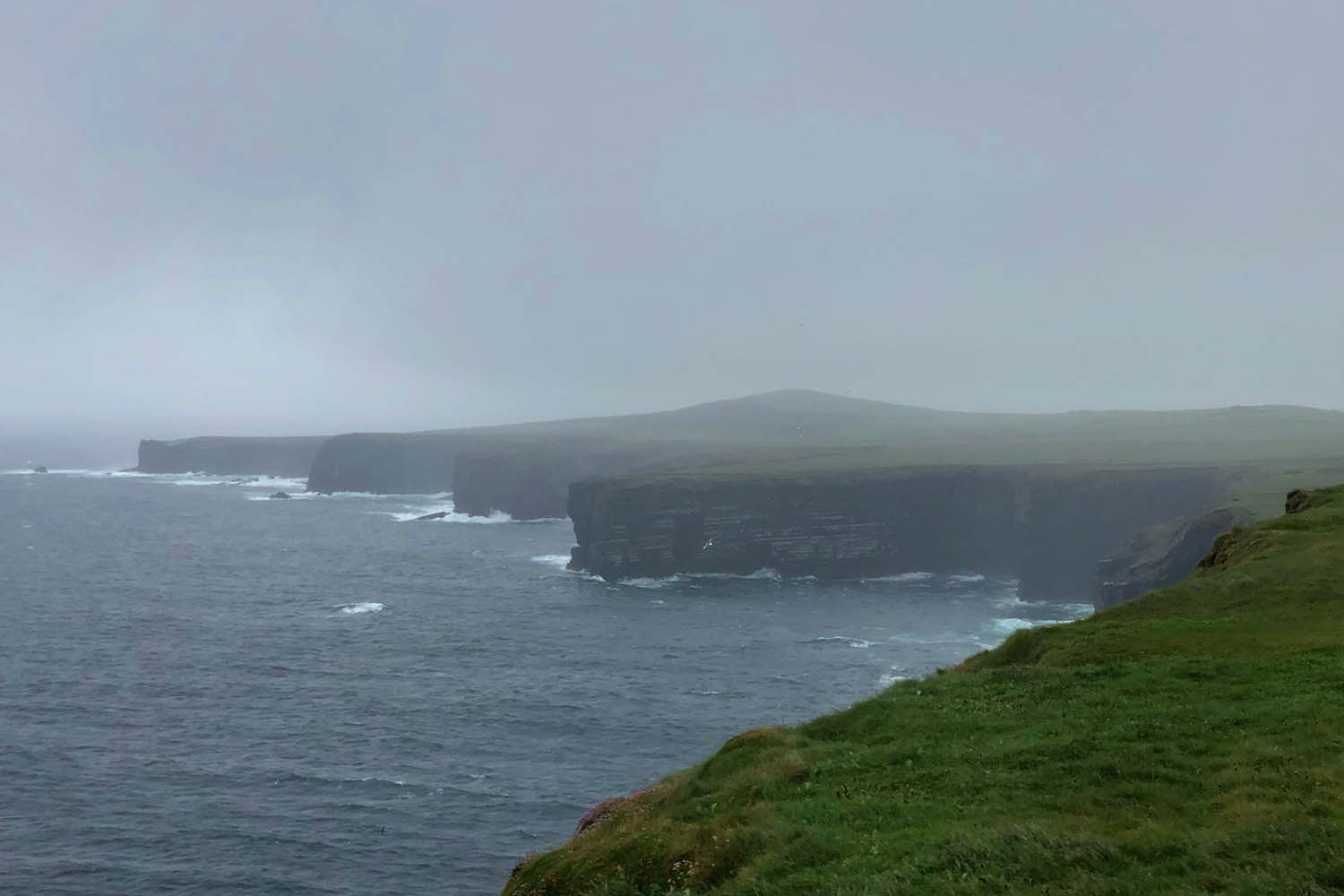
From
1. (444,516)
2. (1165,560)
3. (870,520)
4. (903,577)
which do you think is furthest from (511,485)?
(1165,560)

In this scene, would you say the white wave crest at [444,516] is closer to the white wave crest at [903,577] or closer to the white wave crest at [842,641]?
the white wave crest at [903,577]

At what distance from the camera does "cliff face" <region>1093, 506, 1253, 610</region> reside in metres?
82.9

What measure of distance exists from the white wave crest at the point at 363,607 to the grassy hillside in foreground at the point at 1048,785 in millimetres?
70664

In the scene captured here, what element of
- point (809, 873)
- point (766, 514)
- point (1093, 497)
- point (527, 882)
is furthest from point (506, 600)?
point (809, 873)

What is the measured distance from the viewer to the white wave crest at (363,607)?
91.6 metres

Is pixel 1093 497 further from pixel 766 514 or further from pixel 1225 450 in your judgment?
pixel 1225 450

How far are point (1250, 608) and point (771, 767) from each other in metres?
17.0

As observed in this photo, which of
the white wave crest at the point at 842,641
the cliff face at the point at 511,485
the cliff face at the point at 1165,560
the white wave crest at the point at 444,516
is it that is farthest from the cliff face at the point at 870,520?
the cliff face at the point at 511,485

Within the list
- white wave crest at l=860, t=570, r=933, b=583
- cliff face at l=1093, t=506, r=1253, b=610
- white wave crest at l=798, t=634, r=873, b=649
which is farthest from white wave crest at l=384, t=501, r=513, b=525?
cliff face at l=1093, t=506, r=1253, b=610

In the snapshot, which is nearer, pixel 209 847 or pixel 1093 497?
pixel 209 847

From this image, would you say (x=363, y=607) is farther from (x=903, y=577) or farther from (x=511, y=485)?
(x=511, y=485)

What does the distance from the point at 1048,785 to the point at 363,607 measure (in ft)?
276

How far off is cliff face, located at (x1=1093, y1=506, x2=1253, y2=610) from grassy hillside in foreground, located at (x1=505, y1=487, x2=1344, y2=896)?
58.5 metres

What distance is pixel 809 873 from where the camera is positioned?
14.9 metres
